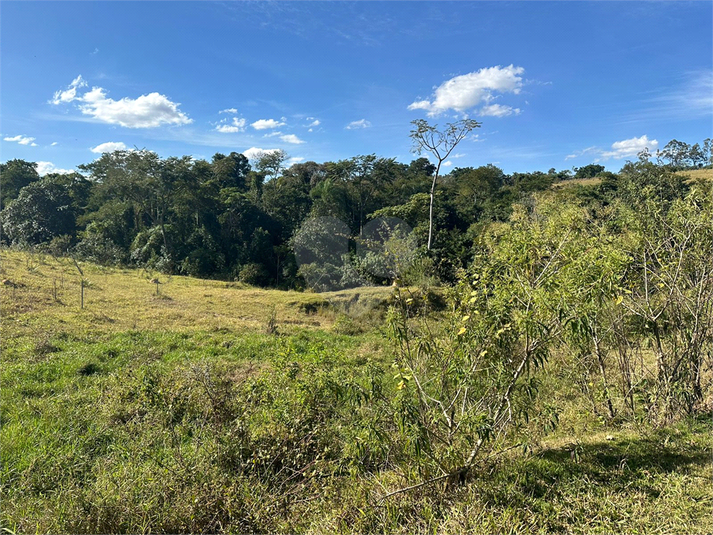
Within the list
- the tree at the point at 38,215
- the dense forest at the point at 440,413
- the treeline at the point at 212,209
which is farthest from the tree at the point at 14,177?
the dense forest at the point at 440,413

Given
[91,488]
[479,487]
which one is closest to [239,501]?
[91,488]

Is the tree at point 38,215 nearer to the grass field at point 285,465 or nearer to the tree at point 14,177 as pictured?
the tree at point 14,177

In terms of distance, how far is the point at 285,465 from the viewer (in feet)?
9.71

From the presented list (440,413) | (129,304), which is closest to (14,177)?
(129,304)

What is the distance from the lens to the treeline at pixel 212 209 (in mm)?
22703

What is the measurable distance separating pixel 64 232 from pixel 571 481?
104ft

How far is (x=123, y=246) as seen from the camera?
25.1 meters

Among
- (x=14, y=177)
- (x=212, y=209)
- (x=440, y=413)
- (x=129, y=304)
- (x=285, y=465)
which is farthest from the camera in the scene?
(x=14, y=177)

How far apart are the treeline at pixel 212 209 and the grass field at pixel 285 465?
1726 cm

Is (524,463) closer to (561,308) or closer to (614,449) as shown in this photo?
(614,449)

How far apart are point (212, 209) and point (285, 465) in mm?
24660

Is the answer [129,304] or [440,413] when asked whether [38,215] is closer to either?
[129,304]

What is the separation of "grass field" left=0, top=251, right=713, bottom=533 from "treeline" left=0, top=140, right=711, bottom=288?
56.6 feet

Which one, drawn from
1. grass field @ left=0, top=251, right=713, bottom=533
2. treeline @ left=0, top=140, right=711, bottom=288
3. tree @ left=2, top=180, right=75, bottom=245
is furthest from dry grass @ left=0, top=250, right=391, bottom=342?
tree @ left=2, top=180, right=75, bottom=245
